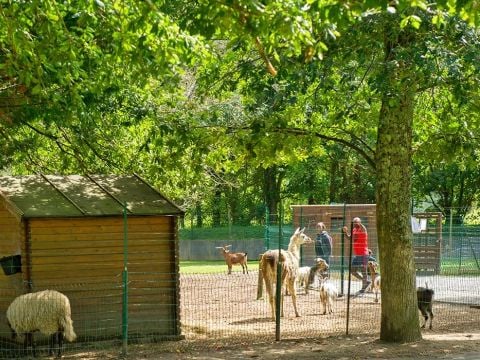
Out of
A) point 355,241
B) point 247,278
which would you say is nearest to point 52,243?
point 355,241

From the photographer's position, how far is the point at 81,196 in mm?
14172

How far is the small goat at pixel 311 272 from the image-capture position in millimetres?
20383

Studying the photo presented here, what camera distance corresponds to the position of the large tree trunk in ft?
43.1

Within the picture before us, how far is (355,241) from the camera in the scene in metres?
20.8

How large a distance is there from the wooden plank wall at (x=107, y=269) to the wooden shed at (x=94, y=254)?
16 mm

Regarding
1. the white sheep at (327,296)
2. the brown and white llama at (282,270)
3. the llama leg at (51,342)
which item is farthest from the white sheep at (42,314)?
the white sheep at (327,296)

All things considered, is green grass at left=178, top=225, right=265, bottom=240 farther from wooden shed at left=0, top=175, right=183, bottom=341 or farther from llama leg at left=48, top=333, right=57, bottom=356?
llama leg at left=48, top=333, right=57, bottom=356

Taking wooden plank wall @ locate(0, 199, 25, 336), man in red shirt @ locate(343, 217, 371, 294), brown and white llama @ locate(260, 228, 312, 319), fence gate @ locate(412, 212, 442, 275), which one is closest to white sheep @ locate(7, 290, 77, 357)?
wooden plank wall @ locate(0, 199, 25, 336)

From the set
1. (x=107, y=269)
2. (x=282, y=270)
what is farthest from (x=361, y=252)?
(x=107, y=269)

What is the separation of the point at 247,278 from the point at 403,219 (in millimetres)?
13223

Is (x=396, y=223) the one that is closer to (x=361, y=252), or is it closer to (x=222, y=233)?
(x=361, y=252)

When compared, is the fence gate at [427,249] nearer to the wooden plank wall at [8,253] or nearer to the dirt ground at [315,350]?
the dirt ground at [315,350]

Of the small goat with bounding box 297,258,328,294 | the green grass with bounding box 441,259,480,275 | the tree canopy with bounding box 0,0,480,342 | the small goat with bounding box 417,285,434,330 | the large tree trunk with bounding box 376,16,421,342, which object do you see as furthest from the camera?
the green grass with bounding box 441,259,480,275

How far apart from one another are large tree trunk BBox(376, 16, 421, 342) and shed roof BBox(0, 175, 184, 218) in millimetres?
3407
